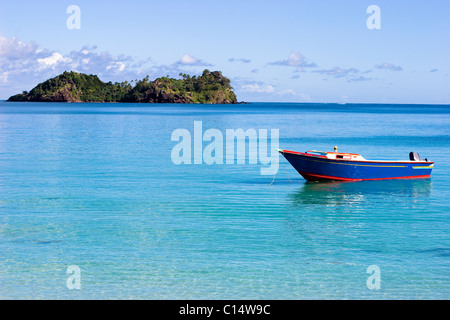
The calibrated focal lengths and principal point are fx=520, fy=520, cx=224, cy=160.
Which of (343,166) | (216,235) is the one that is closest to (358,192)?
(343,166)

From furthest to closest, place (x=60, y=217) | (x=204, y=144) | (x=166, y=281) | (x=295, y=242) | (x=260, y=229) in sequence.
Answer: (x=204, y=144)
(x=60, y=217)
(x=260, y=229)
(x=295, y=242)
(x=166, y=281)

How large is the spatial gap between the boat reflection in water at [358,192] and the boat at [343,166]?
38cm

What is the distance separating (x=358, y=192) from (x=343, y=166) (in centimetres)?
207

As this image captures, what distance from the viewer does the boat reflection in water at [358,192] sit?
24.0 m

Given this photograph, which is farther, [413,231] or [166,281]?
[413,231]

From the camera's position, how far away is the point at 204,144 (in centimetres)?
5194

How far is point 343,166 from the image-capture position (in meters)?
27.5

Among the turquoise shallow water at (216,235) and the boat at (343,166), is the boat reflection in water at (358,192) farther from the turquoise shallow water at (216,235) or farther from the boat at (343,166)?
the boat at (343,166)

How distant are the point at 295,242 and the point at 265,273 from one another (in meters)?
3.45

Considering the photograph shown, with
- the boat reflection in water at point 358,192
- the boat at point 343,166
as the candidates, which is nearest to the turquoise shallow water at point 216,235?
the boat reflection in water at point 358,192

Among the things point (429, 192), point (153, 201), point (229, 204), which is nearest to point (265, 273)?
point (229, 204)

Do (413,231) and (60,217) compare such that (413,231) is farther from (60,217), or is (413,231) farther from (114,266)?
(60,217)

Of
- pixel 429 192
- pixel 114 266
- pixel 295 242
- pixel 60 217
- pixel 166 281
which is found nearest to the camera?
pixel 166 281

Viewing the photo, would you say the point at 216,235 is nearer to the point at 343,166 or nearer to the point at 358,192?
the point at 358,192
